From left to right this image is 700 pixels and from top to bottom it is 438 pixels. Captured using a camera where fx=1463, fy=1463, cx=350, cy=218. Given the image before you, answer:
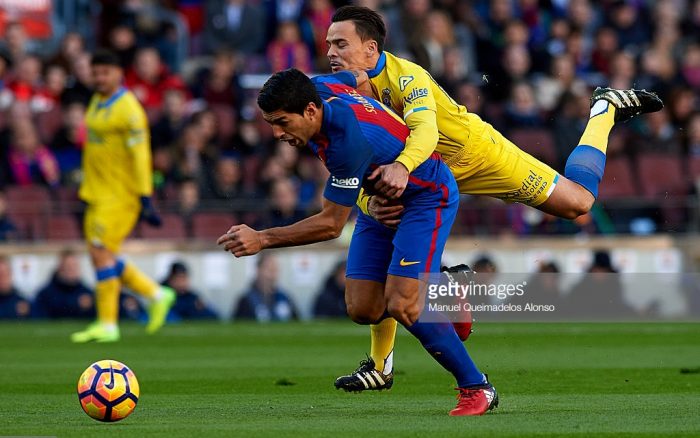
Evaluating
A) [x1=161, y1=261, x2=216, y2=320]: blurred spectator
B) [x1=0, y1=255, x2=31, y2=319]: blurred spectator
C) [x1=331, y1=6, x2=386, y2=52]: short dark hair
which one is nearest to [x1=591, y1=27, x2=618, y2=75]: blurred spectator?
[x1=161, y1=261, x2=216, y2=320]: blurred spectator

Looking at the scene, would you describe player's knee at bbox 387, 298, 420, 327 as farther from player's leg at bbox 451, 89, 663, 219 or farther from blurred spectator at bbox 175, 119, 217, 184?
blurred spectator at bbox 175, 119, 217, 184

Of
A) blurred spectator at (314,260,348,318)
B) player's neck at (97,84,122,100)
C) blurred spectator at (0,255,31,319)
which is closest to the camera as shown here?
player's neck at (97,84,122,100)

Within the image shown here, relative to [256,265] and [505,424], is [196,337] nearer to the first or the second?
[256,265]

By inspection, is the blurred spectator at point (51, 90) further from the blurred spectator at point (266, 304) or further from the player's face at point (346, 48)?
the player's face at point (346, 48)

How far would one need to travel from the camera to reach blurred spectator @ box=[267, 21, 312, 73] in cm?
2158

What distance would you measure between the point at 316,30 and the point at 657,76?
519 cm

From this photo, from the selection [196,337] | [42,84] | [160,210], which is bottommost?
[196,337]

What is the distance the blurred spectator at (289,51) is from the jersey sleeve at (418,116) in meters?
11.6

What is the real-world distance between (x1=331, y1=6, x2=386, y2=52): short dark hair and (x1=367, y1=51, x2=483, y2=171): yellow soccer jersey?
0.15 m

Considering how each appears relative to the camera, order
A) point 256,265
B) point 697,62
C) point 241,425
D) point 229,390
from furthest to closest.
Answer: point 697,62, point 256,265, point 229,390, point 241,425

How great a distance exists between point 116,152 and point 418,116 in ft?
23.5

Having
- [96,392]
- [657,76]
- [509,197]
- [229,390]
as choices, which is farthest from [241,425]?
[657,76]

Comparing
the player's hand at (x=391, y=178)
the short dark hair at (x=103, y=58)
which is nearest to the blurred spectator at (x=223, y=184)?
the short dark hair at (x=103, y=58)

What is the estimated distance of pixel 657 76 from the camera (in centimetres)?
2198
